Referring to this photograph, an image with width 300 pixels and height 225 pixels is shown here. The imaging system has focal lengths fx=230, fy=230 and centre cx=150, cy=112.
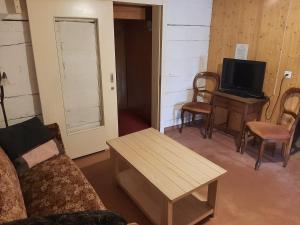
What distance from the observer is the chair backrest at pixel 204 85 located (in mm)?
3786

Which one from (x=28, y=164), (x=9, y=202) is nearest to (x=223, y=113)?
(x=28, y=164)

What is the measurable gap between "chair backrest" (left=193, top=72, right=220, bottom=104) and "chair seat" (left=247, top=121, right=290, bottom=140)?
100 cm

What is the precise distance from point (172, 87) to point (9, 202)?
9.32 ft

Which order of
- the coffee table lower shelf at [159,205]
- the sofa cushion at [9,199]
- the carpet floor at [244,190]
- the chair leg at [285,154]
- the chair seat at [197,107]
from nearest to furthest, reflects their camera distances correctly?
the sofa cushion at [9,199], the coffee table lower shelf at [159,205], the carpet floor at [244,190], the chair leg at [285,154], the chair seat at [197,107]

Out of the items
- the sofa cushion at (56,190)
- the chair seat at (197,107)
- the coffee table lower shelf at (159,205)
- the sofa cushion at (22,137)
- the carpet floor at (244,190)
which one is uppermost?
the sofa cushion at (22,137)

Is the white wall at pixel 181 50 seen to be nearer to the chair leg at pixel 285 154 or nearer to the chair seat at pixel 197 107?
the chair seat at pixel 197 107

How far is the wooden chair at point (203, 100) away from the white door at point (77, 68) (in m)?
1.25

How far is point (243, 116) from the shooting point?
308 cm

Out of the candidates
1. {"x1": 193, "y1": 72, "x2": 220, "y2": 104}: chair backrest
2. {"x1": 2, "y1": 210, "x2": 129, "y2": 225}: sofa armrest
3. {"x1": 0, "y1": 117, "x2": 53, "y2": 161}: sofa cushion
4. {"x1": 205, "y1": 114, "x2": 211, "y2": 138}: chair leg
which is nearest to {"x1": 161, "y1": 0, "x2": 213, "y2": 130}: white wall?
{"x1": 193, "y1": 72, "x2": 220, "y2": 104}: chair backrest

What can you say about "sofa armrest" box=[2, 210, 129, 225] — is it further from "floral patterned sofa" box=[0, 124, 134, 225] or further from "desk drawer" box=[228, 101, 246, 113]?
"desk drawer" box=[228, 101, 246, 113]

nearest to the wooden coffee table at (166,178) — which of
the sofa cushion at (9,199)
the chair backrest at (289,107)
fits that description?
the sofa cushion at (9,199)

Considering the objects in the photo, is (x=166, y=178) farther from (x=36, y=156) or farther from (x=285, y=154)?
(x=285, y=154)

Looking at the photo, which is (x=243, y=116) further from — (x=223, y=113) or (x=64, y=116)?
(x=64, y=116)

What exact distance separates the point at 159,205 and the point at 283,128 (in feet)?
6.14
